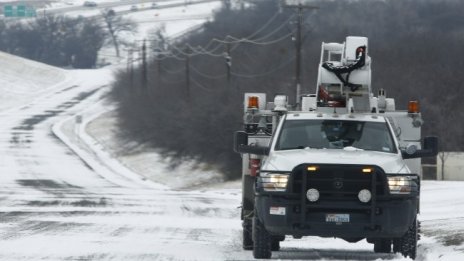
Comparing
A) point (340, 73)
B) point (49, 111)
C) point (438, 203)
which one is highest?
point (340, 73)

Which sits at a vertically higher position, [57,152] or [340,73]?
[340,73]

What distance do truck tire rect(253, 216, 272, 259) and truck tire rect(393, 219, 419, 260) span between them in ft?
5.92

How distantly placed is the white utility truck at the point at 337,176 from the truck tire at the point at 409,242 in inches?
0.5

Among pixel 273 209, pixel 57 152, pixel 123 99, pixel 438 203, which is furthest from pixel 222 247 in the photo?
pixel 123 99

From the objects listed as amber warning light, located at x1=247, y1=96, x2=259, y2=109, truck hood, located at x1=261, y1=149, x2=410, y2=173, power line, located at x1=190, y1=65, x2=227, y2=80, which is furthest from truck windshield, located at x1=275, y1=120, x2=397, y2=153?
power line, located at x1=190, y1=65, x2=227, y2=80

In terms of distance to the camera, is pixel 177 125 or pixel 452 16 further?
pixel 452 16

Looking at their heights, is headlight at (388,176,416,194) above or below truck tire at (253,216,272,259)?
above

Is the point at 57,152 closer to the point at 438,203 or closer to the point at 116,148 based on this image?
the point at 116,148

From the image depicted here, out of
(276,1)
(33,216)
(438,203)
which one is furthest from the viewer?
(276,1)

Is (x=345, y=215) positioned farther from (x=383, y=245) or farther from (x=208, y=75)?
(x=208, y=75)

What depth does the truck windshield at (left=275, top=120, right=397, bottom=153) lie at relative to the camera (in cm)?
1503

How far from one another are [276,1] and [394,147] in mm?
160264

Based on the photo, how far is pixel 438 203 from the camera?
27906 millimetres

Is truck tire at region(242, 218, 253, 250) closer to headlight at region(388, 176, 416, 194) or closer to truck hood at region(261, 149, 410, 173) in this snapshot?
truck hood at region(261, 149, 410, 173)
